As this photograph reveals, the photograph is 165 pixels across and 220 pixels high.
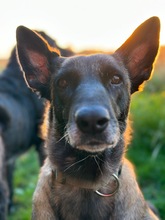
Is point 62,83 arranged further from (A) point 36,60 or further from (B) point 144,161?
(B) point 144,161

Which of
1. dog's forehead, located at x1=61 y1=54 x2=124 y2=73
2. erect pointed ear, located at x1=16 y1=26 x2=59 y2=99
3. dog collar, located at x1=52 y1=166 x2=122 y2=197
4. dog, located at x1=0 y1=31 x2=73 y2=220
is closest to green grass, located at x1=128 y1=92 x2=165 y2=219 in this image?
dog, located at x1=0 y1=31 x2=73 y2=220

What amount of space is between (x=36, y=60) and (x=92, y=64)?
26.9 inches

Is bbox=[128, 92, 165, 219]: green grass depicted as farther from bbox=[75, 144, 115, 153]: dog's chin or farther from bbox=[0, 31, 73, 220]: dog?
A: bbox=[75, 144, 115, 153]: dog's chin

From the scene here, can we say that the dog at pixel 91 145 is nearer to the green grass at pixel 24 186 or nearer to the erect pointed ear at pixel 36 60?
the erect pointed ear at pixel 36 60

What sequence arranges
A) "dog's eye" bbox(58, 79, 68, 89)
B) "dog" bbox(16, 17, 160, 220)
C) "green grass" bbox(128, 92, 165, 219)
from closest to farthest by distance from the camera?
1. "dog" bbox(16, 17, 160, 220)
2. "dog's eye" bbox(58, 79, 68, 89)
3. "green grass" bbox(128, 92, 165, 219)

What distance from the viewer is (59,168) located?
430 cm

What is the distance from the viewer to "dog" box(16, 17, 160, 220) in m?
4.07

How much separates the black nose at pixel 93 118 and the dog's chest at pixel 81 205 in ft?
2.47

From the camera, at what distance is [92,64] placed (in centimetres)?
420

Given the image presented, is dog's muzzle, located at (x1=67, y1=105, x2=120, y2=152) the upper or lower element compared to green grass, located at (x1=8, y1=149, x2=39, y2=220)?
upper

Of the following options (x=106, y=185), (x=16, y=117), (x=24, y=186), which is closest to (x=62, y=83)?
(x=106, y=185)

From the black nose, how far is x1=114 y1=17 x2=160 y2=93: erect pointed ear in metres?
0.91

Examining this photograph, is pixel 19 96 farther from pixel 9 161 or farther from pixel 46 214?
pixel 46 214

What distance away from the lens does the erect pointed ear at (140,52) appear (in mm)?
4414
